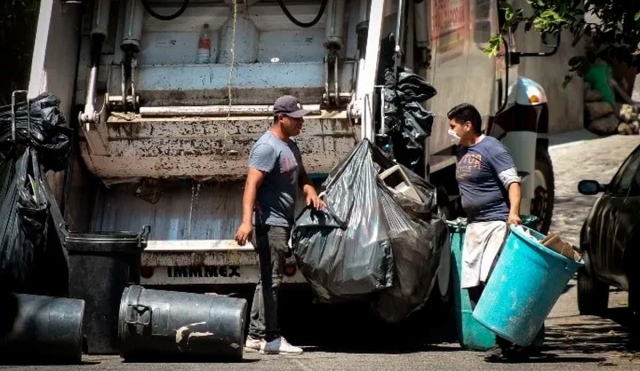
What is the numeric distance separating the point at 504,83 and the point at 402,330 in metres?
2.85

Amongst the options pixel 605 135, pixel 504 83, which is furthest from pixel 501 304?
pixel 605 135

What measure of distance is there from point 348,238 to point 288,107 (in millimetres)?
851

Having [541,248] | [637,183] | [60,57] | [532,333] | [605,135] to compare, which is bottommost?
[532,333]

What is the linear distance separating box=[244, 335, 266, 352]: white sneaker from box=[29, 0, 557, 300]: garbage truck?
1.56ft

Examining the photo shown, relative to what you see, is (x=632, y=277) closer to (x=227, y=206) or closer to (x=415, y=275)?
(x=415, y=275)

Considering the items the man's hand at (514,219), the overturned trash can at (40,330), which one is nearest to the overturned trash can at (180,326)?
the overturned trash can at (40,330)

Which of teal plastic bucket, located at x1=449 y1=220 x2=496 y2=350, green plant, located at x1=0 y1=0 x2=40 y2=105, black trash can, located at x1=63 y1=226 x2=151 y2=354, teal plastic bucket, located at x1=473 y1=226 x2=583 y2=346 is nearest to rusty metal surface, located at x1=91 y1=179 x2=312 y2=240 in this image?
black trash can, located at x1=63 y1=226 x2=151 y2=354

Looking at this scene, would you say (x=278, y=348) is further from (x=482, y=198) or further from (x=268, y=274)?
(x=482, y=198)

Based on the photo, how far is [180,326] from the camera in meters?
7.20

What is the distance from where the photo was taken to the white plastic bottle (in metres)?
8.59

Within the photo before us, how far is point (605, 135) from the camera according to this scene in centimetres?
1905

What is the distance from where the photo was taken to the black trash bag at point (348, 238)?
24.4ft

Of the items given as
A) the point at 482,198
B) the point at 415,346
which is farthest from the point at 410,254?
the point at 415,346

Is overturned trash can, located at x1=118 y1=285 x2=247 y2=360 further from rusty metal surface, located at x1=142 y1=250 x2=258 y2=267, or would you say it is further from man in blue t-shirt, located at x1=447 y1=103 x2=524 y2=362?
man in blue t-shirt, located at x1=447 y1=103 x2=524 y2=362
